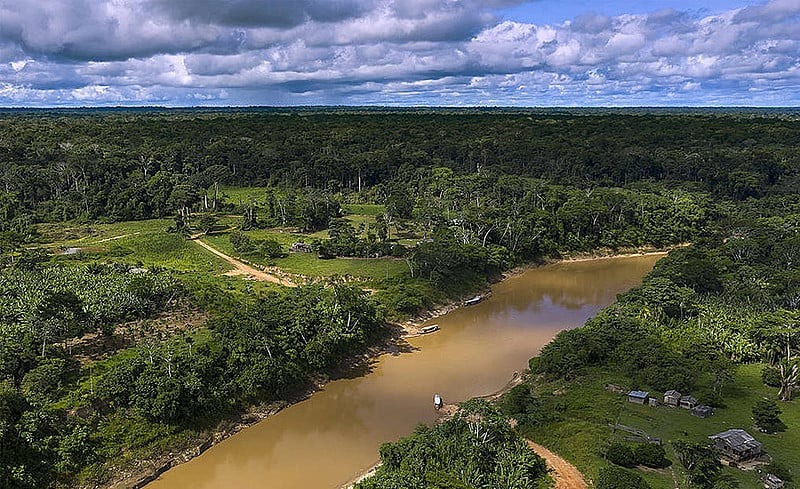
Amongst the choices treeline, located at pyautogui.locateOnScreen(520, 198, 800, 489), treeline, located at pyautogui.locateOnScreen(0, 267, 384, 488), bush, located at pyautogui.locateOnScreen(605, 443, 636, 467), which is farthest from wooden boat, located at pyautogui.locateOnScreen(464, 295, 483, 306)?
bush, located at pyautogui.locateOnScreen(605, 443, 636, 467)

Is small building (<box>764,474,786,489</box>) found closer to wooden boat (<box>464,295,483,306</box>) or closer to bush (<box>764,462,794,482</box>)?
bush (<box>764,462,794,482</box>)

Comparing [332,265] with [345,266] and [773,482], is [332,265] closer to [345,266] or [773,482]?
[345,266]

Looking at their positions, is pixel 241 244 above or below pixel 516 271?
above

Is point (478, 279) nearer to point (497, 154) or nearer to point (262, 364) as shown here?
point (262, 364)

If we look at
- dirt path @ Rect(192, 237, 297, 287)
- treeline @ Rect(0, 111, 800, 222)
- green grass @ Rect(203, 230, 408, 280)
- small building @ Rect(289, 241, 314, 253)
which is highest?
treeline @ Rect(0, 111, 800, 222)

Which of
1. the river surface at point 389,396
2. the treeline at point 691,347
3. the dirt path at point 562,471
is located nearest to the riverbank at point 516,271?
the river surface at point 389,396

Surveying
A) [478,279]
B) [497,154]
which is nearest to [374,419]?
[478,279]

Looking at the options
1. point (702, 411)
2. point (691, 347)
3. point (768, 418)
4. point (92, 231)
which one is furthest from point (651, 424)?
point (92, 231)
